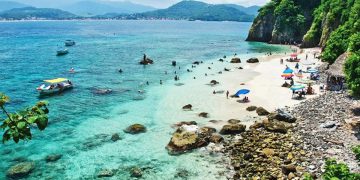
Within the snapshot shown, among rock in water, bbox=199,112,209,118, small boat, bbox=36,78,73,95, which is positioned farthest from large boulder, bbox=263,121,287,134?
small boat, bbox=36,78,73,95

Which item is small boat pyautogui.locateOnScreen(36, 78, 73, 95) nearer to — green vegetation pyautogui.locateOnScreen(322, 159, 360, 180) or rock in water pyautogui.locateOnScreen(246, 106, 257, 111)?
rock in water pyautogui.locateOnScreen(246, 106, 257, 111)

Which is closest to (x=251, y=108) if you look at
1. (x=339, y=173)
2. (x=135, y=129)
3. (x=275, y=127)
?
(x=275, y=127)

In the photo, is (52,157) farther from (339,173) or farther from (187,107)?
(339,173)

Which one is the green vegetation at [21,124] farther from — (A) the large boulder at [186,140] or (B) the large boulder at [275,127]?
(B) the large boulder at [275,127]

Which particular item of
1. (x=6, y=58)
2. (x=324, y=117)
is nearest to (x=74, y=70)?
(x=6, y=58)

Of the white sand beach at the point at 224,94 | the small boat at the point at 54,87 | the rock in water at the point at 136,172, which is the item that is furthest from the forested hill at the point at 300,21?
the rock in water at the point at 136,172

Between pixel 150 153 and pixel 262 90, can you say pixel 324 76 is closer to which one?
pixel 262 90
